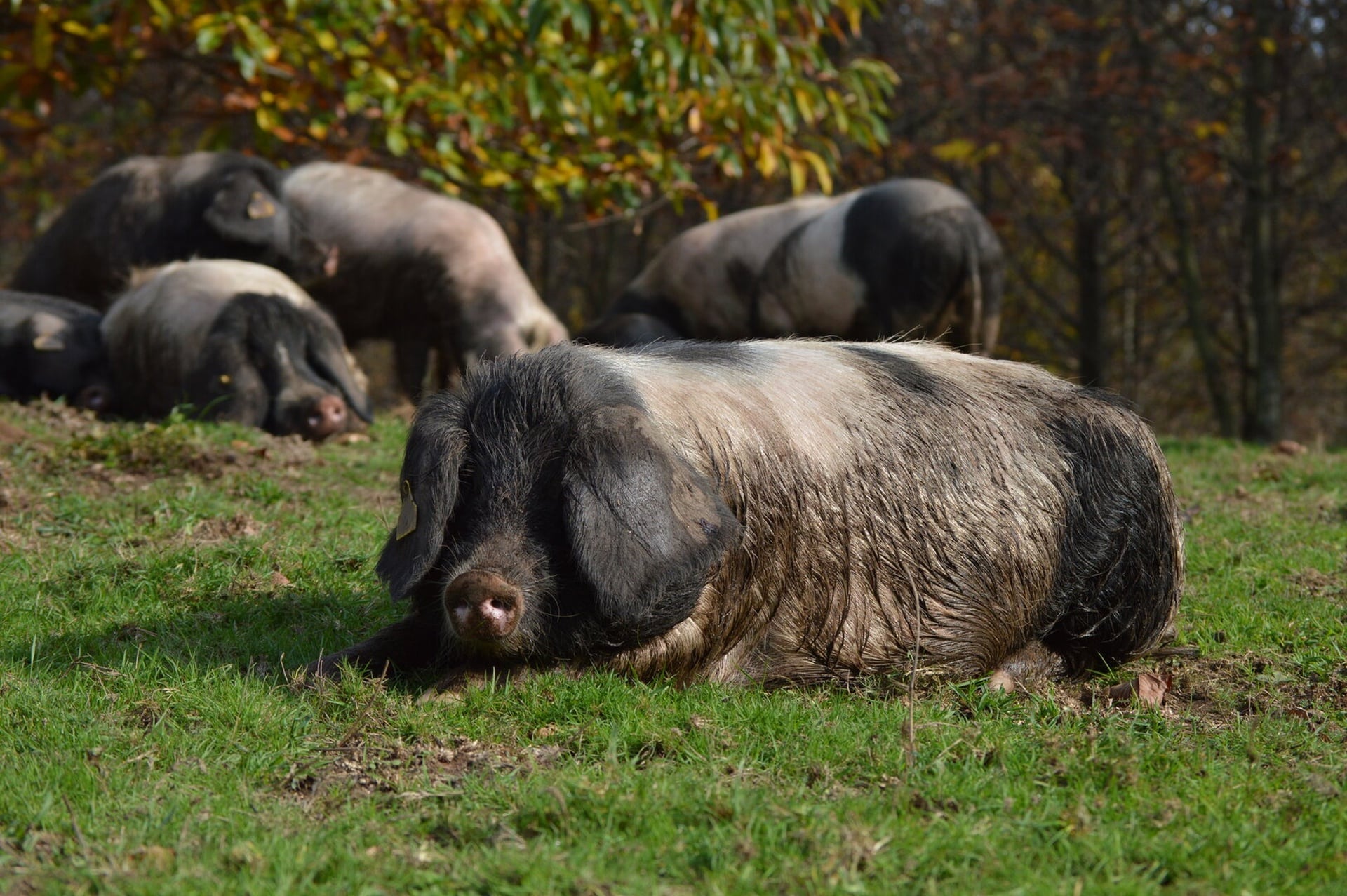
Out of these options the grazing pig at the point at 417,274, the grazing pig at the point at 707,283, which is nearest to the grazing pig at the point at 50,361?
the grazing pig at the point at 417,274

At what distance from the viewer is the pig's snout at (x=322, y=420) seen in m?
8.27

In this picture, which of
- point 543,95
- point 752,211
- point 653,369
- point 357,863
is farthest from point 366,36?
point 357,863

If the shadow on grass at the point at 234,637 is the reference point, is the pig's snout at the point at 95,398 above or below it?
below

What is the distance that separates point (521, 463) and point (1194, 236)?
12864 millimetres

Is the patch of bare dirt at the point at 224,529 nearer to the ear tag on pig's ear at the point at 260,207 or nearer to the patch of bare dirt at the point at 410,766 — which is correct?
the patch of bare dirt at the point at 410,766

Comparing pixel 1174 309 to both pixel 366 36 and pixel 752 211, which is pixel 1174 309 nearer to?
pixel 752 211

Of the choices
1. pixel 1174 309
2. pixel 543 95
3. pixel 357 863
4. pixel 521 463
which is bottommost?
pixel 1174 309

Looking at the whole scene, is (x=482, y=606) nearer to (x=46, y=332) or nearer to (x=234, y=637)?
(x=234, y=637)

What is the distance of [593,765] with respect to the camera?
3498mm

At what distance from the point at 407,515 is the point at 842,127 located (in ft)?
23.8

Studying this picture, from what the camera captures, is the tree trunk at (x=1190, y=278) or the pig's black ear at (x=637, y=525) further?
the tree trunk at (x=1190, y=278)

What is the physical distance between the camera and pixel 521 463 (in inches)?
158

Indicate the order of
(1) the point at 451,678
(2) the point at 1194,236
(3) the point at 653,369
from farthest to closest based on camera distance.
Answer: (2) the point at 1194,236 → (3) the point at 653,369 → (1) the point at 451,678

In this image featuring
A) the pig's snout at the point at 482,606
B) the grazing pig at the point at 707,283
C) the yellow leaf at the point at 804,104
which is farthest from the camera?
the grazing pig at the point at 707,283
